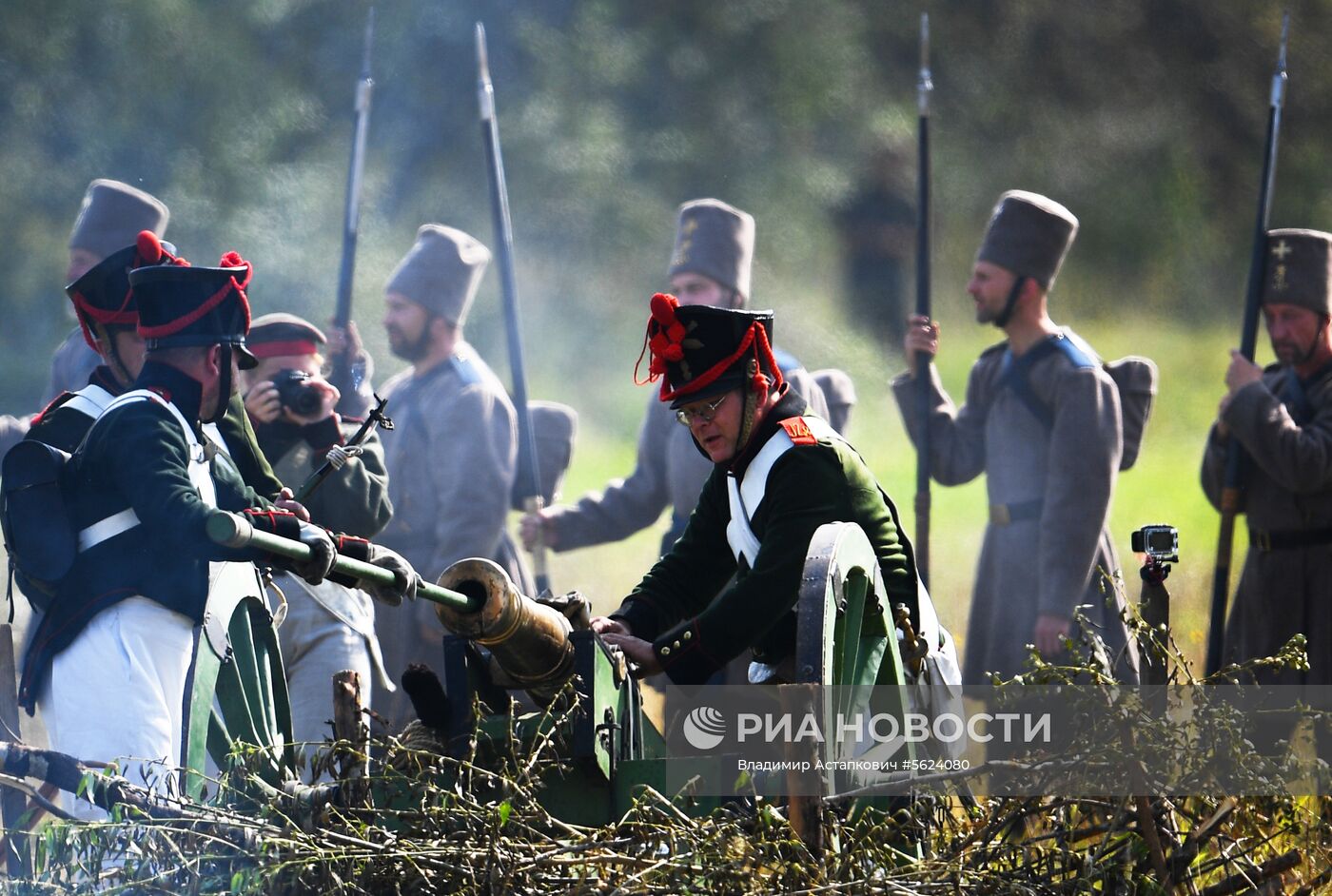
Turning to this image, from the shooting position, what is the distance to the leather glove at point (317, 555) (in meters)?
3.66

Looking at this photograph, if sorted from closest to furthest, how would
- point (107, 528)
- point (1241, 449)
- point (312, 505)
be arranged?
point (107, 528) < point (312, 505) < point (1241, 449)

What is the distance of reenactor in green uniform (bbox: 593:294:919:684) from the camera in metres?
4.10

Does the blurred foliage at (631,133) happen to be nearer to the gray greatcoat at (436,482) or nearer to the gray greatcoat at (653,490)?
the gray greatcoat at (653,490)

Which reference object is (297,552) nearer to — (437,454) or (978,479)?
(437,454)

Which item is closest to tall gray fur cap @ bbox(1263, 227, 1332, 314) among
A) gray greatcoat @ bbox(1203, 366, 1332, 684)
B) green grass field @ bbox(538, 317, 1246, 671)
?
gray greatcoat @ bbox(1203, 366, 1332, 684)

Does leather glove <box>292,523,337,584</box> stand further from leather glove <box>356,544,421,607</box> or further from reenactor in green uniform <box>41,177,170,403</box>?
reenactor in green uniform <box>41,177,170,403</box>

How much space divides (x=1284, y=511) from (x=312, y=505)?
3673 mm

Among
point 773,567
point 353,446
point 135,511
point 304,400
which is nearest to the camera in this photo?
point 773,567

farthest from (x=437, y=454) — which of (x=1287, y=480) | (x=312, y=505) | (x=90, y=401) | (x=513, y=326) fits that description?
(x=1287, y=480)

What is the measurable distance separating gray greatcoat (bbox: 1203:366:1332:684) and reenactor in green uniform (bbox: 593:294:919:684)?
125 inches

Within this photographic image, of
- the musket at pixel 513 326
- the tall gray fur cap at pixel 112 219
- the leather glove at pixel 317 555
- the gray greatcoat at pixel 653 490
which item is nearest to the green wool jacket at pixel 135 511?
the leather glove at pixel 317 555

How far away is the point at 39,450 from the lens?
14.1 ft

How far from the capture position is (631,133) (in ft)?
40.2

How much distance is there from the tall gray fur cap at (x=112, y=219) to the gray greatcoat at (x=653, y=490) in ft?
6.65
